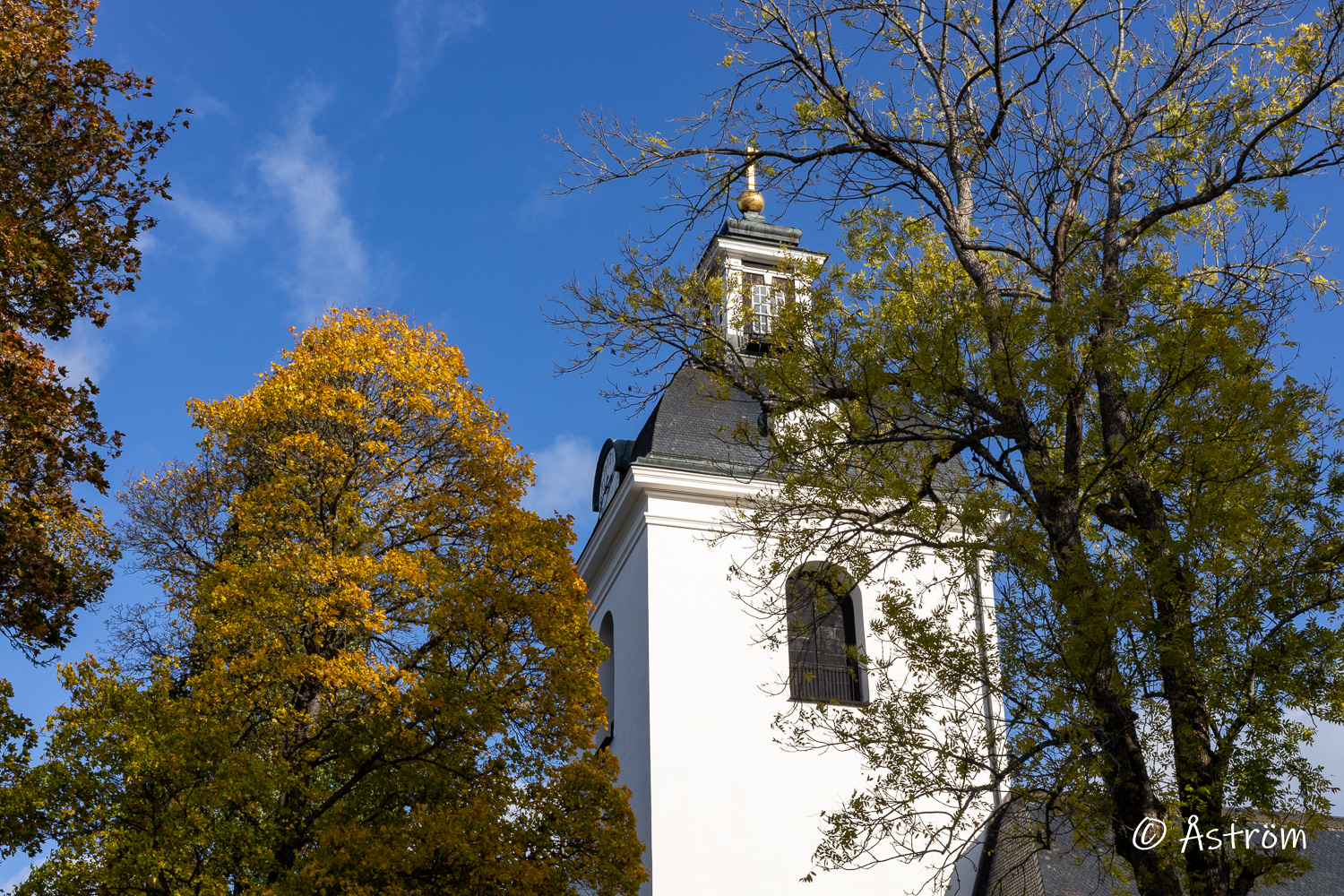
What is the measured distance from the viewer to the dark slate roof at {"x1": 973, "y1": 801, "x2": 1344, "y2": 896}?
1316cm

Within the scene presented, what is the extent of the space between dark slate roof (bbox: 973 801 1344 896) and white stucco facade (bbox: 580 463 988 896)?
29.7 inches

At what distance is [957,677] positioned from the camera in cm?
769

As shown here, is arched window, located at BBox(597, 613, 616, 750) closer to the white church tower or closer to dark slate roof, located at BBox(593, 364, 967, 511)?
the white church tower

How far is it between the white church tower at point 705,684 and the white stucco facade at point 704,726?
0.02 m

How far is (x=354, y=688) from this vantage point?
1120cm

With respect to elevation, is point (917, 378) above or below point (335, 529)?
below

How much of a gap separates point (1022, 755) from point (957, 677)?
0.61 m

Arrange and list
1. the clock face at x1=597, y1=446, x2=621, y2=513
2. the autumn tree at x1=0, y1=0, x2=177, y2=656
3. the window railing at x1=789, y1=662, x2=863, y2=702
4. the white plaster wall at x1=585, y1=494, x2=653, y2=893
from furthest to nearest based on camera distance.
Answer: the clock face at x1=597, y1=446, x2=621, y2=513, the window railing at x1=789, y1=662, x2=863, y2=702, the white plaster wall at x1=585, y1=494, x2=653, y2=893, the autumn tree at x1=0, y1=0, x2=177, y2=656

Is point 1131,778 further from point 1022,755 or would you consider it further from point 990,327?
point 990,327

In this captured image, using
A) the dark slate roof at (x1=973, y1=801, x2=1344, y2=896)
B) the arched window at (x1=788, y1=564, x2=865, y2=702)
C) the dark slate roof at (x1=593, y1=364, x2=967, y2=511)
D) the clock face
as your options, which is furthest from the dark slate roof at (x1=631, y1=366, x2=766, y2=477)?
the dark slate roof at (x1=973, y1=801, x2=1344, y2=896)

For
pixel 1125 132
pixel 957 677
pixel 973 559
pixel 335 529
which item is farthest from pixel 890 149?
pixel 335 529

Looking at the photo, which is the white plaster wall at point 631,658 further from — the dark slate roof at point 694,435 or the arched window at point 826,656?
the arched window at point 826,656

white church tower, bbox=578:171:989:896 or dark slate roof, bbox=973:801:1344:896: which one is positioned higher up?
white church tower, bbox=578:171:989:896

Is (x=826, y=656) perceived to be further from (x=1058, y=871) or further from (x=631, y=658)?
(x=1058, y=871)
